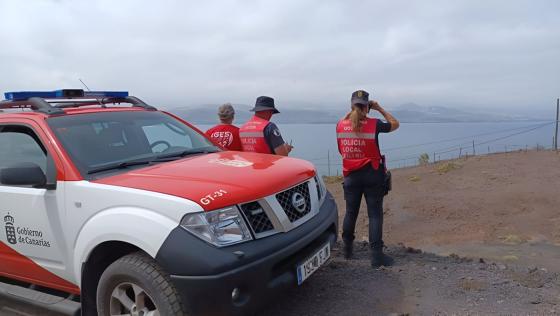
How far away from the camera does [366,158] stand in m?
4.74

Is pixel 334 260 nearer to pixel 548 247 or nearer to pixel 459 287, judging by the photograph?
pixel 459 287

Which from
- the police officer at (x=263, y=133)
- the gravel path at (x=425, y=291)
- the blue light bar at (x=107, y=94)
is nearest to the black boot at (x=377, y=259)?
the gravel path at (x=425, y=291)

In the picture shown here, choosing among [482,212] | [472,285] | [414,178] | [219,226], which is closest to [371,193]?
[472,285]

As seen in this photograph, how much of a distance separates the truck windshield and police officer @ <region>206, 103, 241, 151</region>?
1097 millimetres

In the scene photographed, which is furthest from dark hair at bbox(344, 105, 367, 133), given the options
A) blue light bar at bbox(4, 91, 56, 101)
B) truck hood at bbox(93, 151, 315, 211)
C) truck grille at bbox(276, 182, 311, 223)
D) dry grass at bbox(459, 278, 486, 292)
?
blue light bar at bbox(4, 91, 56, 101)

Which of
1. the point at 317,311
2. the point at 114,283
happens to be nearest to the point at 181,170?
the point at 114,283

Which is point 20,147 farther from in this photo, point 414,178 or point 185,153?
point 414,178

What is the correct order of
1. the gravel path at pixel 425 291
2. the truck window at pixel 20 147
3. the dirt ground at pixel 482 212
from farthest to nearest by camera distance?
1. the dirt ground at pixel 482 212
2. the gravel path at pixel 425 291
3. the truck window at pixel 20 147

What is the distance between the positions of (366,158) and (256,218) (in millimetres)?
2217

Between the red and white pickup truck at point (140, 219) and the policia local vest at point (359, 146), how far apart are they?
3.41 feet

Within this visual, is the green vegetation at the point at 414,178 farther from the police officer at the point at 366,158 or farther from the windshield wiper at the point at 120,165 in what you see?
the windshield wiper at the point at 120,165

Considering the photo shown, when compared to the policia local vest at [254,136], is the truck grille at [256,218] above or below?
below

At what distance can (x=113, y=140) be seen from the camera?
3.70 m

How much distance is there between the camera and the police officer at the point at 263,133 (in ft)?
16.9
